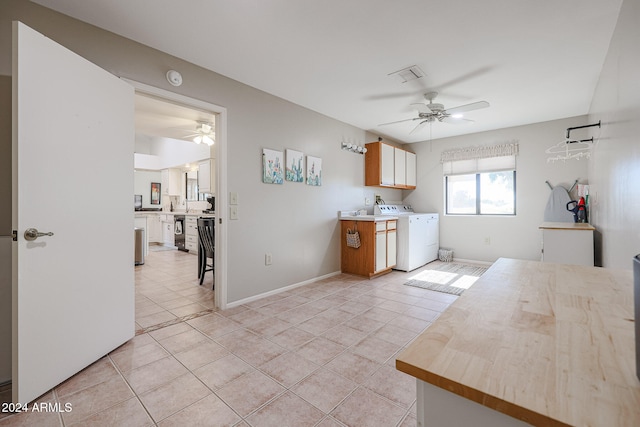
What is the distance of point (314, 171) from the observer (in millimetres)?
4012

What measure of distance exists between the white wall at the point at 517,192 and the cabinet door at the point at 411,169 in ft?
0.68

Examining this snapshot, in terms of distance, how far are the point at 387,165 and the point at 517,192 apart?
2238 millimetres

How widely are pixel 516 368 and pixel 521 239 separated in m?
5.26

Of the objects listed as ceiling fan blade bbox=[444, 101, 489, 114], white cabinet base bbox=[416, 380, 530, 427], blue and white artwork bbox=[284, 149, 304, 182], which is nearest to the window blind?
ceiling fan blade bbox=[444, 101, 489, 114]

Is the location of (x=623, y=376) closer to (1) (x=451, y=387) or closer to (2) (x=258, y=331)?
(1) (x=451, y=387)

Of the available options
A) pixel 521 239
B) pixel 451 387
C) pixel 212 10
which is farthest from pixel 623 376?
pixel 521 239

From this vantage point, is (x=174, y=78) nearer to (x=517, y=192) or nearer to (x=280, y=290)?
(x=280, y=290)

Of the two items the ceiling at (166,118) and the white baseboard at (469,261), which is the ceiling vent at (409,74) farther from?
the white baseboard at (469,261)

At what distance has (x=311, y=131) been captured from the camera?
4004 millimetres

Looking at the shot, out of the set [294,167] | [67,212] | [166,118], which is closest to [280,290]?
[294,167]

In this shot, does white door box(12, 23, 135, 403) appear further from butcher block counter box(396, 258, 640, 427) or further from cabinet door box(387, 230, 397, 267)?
cabinet door box(387, 230, 397, 267)

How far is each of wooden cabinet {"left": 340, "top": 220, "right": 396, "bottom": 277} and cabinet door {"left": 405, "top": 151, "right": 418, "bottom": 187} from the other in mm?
1494

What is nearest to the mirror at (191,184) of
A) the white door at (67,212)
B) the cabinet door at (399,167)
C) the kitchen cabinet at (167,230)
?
the kitchen cabinet at (167,230)

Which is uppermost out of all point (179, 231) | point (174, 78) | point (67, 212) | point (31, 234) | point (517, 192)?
point (174, 78)
